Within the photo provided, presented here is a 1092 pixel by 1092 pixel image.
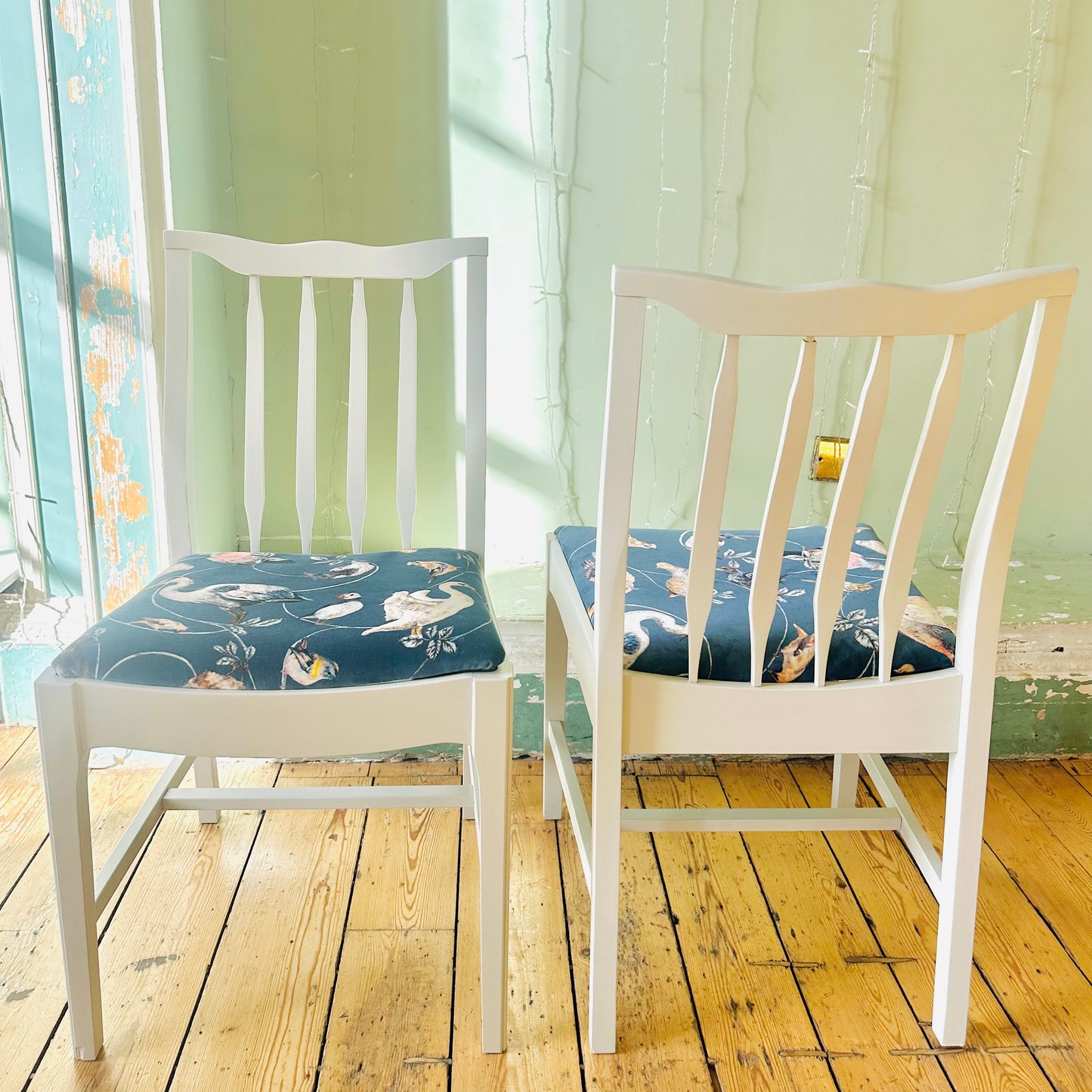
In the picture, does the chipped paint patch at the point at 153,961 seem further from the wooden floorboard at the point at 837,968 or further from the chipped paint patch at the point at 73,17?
the chipped paint patch at the point at 73,17

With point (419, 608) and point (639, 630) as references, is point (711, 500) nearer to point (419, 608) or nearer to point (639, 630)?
point (639, 630)

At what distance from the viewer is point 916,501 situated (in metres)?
1.03

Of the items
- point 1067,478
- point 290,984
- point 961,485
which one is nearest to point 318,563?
point 290,984

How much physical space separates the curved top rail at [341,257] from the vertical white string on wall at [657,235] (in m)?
0.61

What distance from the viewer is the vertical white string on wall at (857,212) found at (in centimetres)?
203

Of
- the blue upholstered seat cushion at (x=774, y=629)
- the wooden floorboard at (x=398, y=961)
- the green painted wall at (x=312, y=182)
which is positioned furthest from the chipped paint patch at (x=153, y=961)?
the green painted wall at (x=312, y=182)

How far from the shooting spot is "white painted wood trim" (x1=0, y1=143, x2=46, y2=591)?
1.61 meters

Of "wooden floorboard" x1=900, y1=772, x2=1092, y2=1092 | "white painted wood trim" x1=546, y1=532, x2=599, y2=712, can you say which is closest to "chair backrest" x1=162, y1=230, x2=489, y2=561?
"white painted wood trim" x1=546, y1=532, x2=599, y2=712

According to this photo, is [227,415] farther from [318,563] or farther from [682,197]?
[682,197]

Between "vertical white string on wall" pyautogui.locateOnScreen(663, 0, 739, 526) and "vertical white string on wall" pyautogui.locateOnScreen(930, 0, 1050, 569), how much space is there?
0.56 metres

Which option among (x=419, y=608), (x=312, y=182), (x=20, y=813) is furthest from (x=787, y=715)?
(x=312, y=182)

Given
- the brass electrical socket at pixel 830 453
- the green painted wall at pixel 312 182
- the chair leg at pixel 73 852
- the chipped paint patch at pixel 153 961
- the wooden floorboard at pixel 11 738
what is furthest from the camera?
the brass electrical socket at pixel 830 453

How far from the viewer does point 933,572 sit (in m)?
2.16

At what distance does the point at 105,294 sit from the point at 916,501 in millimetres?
1239
